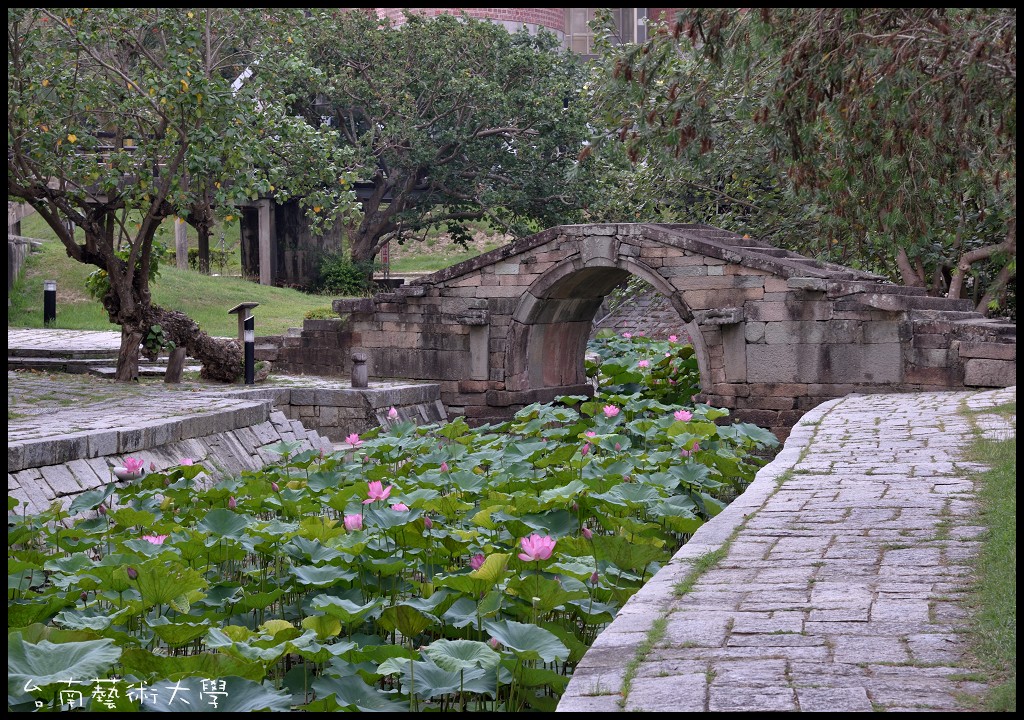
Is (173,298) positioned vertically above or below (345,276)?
below

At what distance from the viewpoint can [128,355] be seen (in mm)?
14492

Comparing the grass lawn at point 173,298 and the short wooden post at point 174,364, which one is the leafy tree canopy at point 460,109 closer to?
the grass lawn at point 173,298

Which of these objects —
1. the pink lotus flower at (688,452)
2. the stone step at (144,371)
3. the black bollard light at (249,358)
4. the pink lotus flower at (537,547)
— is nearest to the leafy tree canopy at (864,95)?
the pink lotus flower at (688,452)

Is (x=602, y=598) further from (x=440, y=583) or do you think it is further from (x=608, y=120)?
(x=608, y=120)

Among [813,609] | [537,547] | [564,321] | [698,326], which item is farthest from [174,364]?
[813,609]

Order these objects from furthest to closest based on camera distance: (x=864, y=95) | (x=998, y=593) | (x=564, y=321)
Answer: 1. (x=564, y=321)
2. (x=864, y=95)
3. (x=998, y=593)

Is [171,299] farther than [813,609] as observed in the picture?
Yes

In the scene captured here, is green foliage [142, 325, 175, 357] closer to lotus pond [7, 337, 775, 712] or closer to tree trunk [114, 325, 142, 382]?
tree trunk [114, 325, 142, 382]

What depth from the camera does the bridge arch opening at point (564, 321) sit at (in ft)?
53.8

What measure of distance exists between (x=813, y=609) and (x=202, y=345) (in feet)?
39.5

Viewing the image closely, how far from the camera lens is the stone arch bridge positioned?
14.6 m

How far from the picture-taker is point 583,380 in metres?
19.7

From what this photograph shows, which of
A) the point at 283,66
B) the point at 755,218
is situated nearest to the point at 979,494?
the point at 283,66

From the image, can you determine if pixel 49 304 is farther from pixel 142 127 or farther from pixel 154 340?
pixel 142 127
